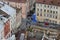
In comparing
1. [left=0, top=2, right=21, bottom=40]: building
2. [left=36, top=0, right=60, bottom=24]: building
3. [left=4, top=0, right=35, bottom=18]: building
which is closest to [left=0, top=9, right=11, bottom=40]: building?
[left=0, top=2, right=21, bottom=40]: building

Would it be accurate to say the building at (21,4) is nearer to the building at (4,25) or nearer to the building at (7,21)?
the building at (7,21)

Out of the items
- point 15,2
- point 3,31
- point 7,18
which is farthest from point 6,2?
point 3,31

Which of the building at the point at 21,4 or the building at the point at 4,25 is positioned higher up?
the building at the point at 21,4

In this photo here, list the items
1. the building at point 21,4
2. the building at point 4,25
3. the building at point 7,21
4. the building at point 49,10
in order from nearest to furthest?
the building at point 4,25
the building at point 7,21
the building at point 49,10
the building at point 21,4

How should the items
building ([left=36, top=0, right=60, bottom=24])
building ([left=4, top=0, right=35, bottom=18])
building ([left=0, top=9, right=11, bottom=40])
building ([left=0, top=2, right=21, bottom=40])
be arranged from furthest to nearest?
building ([left=4, top=0, right=35, bottom=18]) → building ([left=36, top=0, right=60, bottom=24]) → building ([left=0, top=2, right=21, bottom=40]) → building ([left=0, top=9, right=11, bottom=40])

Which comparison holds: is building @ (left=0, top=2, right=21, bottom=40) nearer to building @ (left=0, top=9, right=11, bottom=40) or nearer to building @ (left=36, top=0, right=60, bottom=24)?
building @ (left=0, top=9, right=11, bottom=40)

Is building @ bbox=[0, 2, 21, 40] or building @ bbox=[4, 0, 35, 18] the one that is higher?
building @ bbox=[4, 0, 35, 18]

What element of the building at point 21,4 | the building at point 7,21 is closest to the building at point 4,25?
the building at point 7,21

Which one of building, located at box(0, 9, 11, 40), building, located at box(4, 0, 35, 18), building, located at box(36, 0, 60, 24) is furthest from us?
building, located at box(4, 0, 35, 18)

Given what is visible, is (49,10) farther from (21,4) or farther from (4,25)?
(4,25)

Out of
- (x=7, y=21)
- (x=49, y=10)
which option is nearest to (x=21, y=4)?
(x=49, y=10)
